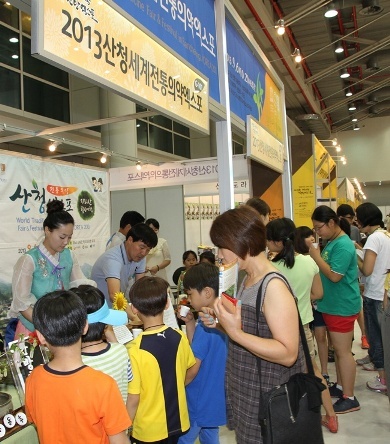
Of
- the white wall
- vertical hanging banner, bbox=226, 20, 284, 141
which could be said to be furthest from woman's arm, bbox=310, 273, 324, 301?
the white wall

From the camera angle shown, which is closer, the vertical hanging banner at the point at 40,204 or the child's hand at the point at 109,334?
the child's hand at the point at 109,334

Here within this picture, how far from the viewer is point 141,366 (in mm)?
1834

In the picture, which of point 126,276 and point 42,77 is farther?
point 42,77

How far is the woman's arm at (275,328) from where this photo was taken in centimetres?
140

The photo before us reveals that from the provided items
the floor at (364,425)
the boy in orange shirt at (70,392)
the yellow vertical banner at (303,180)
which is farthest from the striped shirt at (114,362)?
the yellow vertical banner at (303,180)

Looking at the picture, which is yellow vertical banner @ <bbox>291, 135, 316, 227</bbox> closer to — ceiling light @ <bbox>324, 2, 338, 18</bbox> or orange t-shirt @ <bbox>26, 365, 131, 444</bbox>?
ceiling light @ <bbox>324, 2, 338, 18</bbox>

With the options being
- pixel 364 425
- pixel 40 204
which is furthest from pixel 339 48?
pixel 364 425

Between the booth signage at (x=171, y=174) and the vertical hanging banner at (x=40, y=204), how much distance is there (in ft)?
0.78

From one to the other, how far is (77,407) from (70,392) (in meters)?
0.05

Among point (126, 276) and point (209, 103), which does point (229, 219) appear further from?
point (126, 276)

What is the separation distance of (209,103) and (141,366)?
1.69 metres

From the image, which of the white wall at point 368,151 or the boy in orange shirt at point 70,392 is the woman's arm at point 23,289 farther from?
the white wall at point 368,151

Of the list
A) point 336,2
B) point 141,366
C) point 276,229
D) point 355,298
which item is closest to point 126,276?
point 276,229

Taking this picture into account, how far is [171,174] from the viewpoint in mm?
5906
